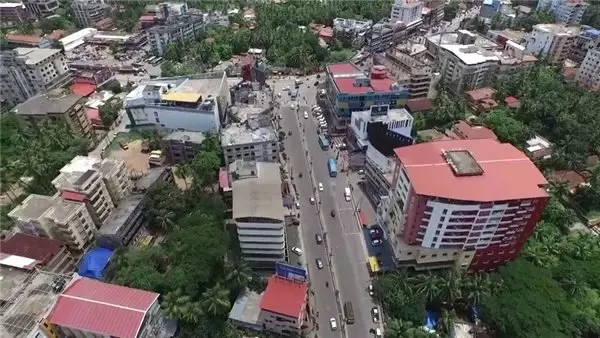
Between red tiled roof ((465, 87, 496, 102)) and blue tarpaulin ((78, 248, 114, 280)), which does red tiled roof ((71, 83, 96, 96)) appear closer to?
Answer: blue tarpaulin ((78, 248, 114, 280))

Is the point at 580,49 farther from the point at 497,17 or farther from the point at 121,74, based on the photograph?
the point at 121,74

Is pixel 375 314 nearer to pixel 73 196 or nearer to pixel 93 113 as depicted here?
pixel 73 196

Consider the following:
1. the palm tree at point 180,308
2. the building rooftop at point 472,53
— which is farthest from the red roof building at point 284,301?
the building rooftop at point 472,53

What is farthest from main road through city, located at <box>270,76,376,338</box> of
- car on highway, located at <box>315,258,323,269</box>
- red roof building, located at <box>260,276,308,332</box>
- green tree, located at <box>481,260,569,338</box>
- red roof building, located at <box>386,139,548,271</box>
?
green tree, located at <box>481,260,569,338</box>

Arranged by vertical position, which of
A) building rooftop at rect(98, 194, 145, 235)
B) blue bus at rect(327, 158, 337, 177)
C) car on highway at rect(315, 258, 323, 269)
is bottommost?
car on highway at rect(315, 258, 323, 269)

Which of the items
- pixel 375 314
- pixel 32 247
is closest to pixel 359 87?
pixel 375 314

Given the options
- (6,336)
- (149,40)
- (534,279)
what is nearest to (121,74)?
(149,40)
